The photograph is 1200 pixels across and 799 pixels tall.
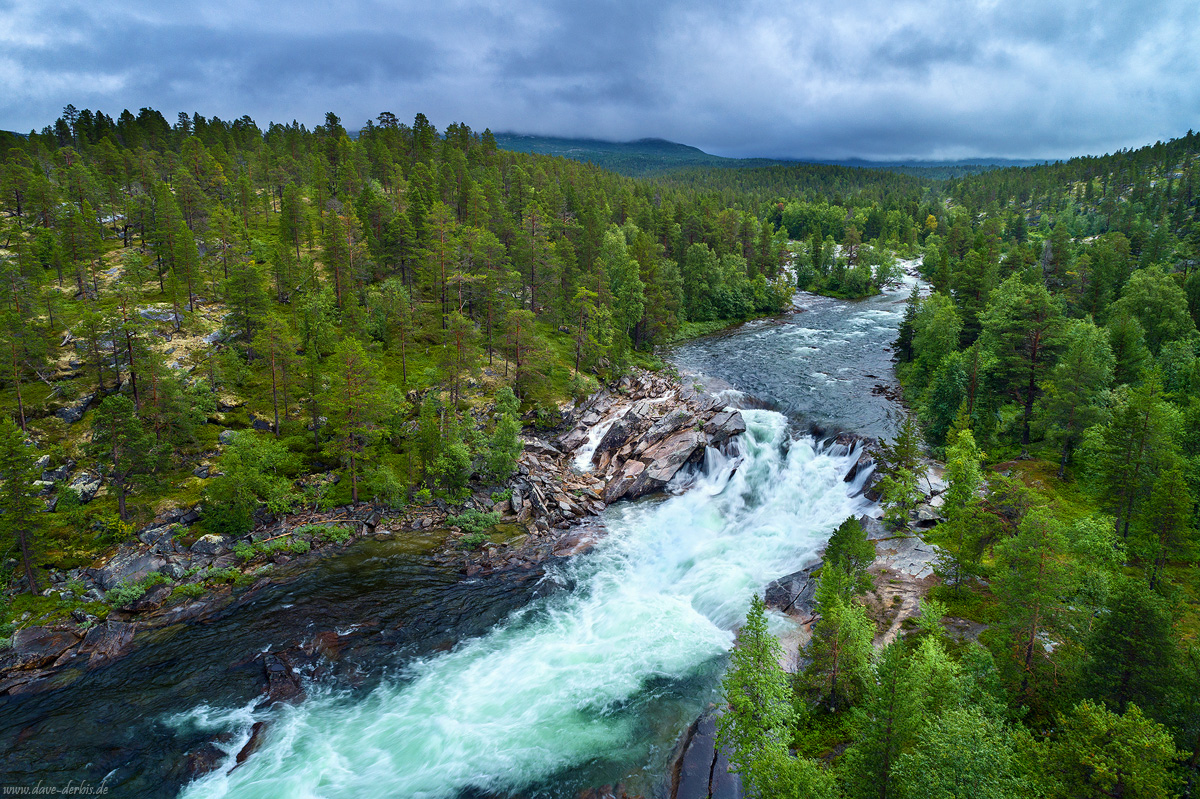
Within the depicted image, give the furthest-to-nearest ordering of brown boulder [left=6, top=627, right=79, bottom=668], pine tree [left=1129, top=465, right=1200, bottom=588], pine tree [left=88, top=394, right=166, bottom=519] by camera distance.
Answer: pine tree [left=88, top=394, right=166, bottom=519]
brown boulder [left=6, top=627, right=79, bottom=668]
pine tree [left=1129, top=465, right=1200, bottom=588]

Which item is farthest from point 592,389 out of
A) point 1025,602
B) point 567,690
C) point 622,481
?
point 1025,602

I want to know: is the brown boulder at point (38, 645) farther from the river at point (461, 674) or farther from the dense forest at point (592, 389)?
the dense forest at point (592, 389)


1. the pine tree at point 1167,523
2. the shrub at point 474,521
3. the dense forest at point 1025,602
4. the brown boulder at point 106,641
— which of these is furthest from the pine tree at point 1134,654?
the brown boulder at point 106,641

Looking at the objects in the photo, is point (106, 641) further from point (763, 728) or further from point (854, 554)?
point (854, 554)

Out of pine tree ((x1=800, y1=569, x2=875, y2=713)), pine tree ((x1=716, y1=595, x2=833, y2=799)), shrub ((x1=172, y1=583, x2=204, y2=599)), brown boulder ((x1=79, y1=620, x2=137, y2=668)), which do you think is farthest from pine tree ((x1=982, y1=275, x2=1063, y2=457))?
brown boulder ((x1=79, y1=620, x2=137, y2=668))

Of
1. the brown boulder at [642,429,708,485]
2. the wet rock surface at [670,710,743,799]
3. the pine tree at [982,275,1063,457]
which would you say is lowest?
the wet rock surface at [670,710,743,799]

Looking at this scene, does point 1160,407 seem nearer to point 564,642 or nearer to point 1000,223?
point 564,642

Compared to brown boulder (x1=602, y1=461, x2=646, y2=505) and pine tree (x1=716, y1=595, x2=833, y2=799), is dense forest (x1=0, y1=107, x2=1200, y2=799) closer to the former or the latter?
pine tree (x1=716, y1=595, x2=833, y2=799)
